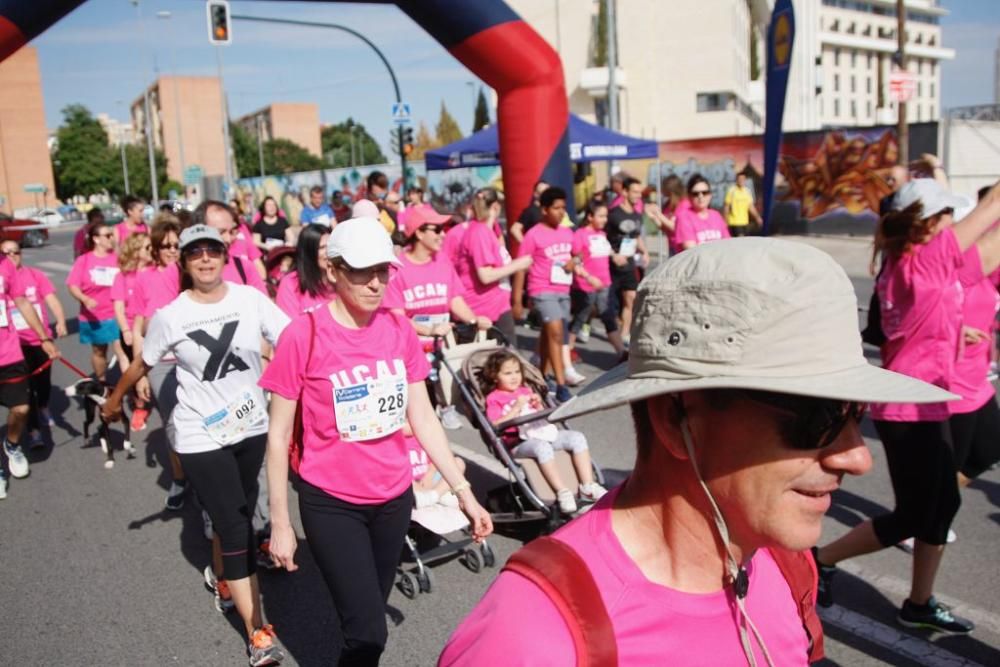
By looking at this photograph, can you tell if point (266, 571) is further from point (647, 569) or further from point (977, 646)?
point (647, 569)

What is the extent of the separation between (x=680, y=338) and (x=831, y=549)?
326cm

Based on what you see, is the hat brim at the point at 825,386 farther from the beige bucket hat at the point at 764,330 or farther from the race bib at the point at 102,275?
the race bib at the point at 102,275

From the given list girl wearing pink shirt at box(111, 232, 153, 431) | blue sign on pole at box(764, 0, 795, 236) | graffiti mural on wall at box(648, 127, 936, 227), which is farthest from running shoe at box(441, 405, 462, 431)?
graffiti mural on wall at box(648, 127, 936, 227)

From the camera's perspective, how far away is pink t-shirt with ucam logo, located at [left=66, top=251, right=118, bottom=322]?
8891 millimetres

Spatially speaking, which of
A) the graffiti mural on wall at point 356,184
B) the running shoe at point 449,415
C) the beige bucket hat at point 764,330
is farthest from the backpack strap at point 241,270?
the graffiti mural on wall at point 356,184

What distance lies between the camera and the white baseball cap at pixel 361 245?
329 cm

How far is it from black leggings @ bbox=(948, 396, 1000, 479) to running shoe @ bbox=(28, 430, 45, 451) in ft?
24.0

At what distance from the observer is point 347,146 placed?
12712 cm

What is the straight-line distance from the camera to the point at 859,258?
1945 centimetres

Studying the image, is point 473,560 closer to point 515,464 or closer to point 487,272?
point 515,464

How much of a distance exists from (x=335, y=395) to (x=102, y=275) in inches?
261

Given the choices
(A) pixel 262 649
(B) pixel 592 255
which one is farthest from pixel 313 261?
(B) pixel 592 255

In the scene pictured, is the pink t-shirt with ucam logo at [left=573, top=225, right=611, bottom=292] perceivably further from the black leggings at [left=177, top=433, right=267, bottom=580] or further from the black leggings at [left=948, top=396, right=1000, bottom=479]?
the black leggings at [left=177, top=433, right=267, bottom=580]

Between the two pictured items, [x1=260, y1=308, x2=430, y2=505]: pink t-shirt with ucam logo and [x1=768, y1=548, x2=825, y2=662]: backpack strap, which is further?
[x1=260, y1=308, x2=430, y2=505]: pink t-shirt with ucam logo
